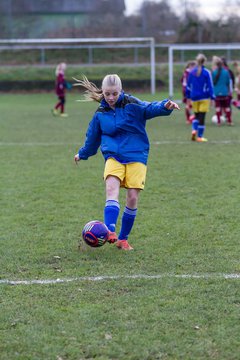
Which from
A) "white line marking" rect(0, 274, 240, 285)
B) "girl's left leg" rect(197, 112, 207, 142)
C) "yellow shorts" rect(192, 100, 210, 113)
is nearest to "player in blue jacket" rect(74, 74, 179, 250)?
"white line marking" rect(0, 274, 240, 285)

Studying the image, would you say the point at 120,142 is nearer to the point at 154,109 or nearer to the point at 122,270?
the point at 154,109

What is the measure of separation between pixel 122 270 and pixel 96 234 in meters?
0.47

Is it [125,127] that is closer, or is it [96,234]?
[96,234]

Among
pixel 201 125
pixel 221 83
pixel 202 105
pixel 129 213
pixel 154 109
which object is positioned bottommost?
pixel 201 125

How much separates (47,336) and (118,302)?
30.3 inches

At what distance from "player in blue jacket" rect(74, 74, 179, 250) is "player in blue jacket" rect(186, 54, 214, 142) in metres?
8.64

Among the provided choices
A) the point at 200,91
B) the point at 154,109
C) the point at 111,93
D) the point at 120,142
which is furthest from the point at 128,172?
the point at 200,91

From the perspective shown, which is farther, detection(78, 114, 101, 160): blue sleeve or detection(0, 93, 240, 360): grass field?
detection(78, 114, 101, 160): blue sleeve

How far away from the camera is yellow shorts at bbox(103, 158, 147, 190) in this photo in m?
6.41

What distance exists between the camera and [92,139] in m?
6.66

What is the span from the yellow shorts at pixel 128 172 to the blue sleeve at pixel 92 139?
0.31 meters

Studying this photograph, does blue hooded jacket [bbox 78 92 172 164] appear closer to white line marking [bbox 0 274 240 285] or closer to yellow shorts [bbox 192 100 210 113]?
white line marking [bbox 0 274 240 285]

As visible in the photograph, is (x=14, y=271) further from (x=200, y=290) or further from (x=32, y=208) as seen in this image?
(x=32, y=208)

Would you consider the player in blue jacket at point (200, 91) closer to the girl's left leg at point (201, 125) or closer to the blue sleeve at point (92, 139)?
the girl's left leg at point (201, 125)
